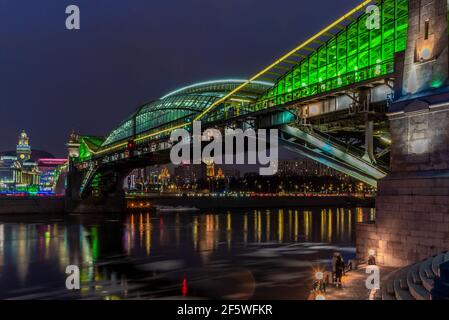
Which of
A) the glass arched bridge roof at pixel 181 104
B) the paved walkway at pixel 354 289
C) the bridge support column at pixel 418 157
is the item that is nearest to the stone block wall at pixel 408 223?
the bridge support column at pixel 418 157

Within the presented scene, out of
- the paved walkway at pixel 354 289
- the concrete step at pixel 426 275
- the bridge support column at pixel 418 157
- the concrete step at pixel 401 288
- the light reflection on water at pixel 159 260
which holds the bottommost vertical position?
the light reflection on water at pixel 159 260

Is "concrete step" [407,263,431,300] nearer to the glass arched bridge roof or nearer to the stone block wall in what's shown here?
the stone block wall

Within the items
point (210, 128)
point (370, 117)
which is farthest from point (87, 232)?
point (370, 117)

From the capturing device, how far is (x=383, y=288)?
48.1ft

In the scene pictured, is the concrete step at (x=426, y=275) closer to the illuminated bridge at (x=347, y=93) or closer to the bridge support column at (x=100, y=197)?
the illuminated bridge at (x=347, y=93)

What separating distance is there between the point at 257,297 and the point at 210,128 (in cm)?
2468

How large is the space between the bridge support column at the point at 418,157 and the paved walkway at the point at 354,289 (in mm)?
1556

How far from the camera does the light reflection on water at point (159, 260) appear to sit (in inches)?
814

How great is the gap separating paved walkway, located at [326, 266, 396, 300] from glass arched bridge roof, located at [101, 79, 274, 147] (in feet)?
105

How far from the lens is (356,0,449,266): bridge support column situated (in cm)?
1814

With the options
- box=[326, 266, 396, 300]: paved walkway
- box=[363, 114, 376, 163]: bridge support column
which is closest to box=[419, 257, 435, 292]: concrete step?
box=[326, 266, 396, 300]: paved walkway

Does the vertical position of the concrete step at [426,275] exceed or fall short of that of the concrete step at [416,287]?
it exceeds it

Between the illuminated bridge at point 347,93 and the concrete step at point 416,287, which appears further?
the illuminated bridge at point 347,93

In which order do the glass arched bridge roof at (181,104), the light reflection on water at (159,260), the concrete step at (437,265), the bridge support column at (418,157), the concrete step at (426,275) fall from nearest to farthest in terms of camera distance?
1. the concrete step at (426,275)
2. the concrete step at (437,265)
3. the bridge support column at (418,157)
4. the light reflection on water at (159,260)
5. the glass arched bridge roof at (181,104)
